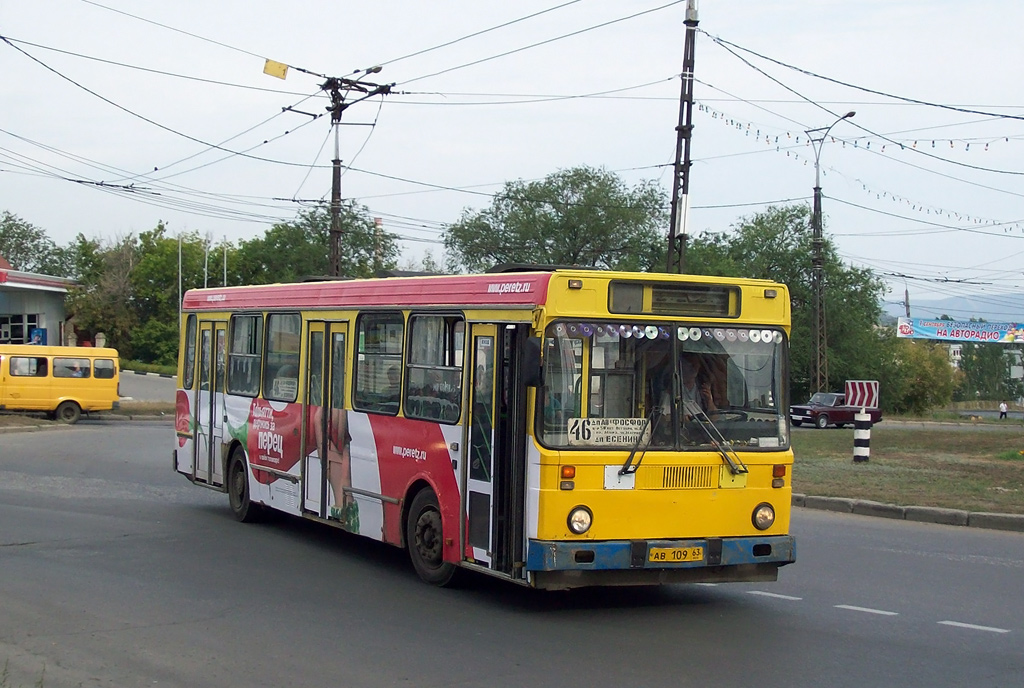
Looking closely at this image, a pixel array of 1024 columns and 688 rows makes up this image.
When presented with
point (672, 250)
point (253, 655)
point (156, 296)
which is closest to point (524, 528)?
point (253, 655)

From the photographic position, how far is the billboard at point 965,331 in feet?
280

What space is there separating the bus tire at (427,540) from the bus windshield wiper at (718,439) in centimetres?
230

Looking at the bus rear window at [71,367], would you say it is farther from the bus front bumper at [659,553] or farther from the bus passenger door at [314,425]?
the bus front bumper at [659,553]

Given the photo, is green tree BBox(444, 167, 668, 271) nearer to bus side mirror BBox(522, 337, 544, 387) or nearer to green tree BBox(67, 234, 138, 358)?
green tree BBox(67, 234, 138, 358)

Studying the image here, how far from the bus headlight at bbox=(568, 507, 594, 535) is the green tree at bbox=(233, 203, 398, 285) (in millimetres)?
54196

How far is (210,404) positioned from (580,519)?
7.68m

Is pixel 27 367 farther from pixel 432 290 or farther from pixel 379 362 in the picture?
pixel 432 290

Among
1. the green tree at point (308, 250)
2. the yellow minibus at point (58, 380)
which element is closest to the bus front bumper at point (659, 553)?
the yellow minibus at point (58, 380)

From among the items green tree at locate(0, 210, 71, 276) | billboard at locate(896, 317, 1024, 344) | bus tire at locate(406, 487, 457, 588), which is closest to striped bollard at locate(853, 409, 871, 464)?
bus tire at locate(406, 487, 457, 588)

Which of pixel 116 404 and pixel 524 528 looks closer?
pixel 524 528

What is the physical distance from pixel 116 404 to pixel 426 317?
88.6ft

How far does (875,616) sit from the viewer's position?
28.2ft

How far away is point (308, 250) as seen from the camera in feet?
215

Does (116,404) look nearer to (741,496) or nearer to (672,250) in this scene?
(672,250)
